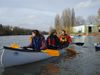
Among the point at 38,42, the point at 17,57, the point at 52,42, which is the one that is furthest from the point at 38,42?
the point at 17,57

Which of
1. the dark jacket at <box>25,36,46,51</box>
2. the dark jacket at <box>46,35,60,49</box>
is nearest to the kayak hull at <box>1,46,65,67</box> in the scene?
the dark jacket at <box>25,36,46,51</box>

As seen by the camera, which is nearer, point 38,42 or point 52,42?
point 38,42

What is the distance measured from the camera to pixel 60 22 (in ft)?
256

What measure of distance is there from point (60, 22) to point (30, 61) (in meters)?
65.8

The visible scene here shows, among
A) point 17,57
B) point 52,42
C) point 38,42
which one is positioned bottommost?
point 17,57

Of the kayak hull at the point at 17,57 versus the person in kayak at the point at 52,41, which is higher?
the person in kayak at the point at 52,41

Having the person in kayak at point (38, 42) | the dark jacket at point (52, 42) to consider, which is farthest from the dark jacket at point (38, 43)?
the dark jacket at point (52, 42)

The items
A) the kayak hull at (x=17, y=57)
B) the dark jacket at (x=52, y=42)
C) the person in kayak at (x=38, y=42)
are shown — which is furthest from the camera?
the dark jacket at (x=52, y=42)

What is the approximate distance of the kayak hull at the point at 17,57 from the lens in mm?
11111

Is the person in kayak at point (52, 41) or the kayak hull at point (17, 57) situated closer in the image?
the kayak hull at point (17, 57)

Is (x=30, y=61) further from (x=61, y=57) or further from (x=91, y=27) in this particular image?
(x=91, y=27)

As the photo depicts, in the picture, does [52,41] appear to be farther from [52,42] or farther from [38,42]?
[38,42]

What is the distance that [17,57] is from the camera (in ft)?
38.0

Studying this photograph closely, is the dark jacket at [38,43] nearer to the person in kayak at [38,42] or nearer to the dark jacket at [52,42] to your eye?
the person in kayak at [38,42]
